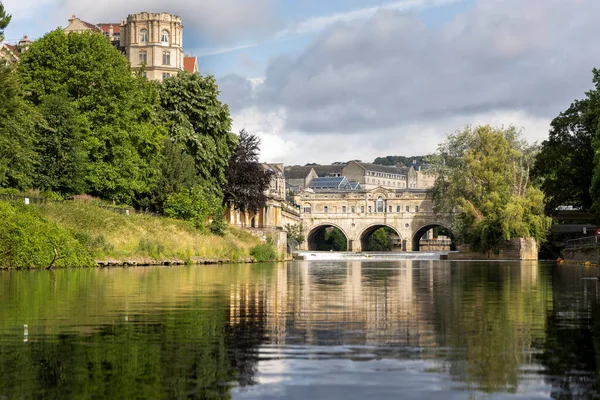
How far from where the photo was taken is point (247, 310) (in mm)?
15203

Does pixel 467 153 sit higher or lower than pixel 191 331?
higher

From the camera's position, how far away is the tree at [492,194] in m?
71.8

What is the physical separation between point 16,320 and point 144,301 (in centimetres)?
429

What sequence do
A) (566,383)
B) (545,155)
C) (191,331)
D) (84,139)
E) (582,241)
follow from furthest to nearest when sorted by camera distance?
(545,155) → (582,241) → (84,139) → (191,331) → (566,383)

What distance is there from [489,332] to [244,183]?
190 feet

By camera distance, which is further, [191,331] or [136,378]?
[191,331]

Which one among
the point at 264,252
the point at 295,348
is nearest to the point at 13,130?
the point at 264,252

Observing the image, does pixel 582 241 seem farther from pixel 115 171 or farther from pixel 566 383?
pixel 566 383

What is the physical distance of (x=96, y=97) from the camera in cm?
5056

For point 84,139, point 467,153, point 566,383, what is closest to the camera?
point 566,383

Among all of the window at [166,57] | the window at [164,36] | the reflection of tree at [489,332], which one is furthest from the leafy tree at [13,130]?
the window at [164,36]

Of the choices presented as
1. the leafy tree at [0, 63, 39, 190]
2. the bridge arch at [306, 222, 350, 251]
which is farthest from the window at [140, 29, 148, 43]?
the bridge arch at [306, 222, 350, 251]

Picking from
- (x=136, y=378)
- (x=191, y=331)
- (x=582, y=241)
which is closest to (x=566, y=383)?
(x=136, y=378)

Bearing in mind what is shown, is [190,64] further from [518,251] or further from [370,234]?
[370,234]
